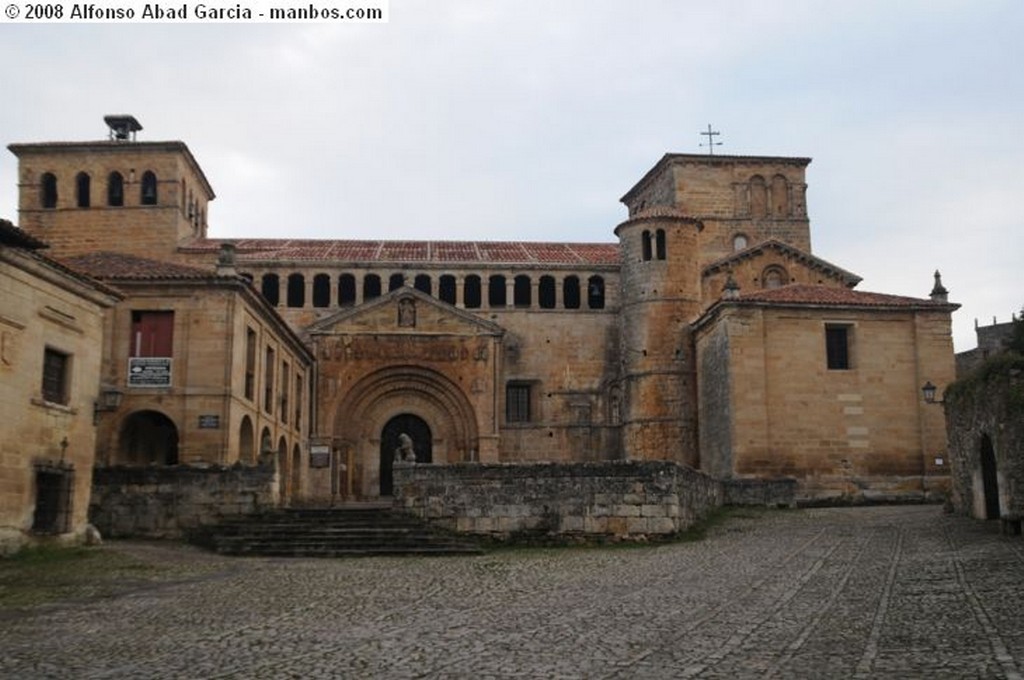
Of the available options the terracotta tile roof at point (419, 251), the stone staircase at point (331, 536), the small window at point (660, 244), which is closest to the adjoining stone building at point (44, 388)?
the stone staircase at point (331, 536)

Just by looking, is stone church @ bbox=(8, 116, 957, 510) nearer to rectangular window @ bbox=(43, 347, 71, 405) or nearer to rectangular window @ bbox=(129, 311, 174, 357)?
rectangular window @ bbox=(129, 311, 174, 357)

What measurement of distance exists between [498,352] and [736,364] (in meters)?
9.89

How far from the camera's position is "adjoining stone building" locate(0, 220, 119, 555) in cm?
1786

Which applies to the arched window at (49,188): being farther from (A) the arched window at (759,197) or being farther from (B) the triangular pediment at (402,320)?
(A) the arched window at (759,197)

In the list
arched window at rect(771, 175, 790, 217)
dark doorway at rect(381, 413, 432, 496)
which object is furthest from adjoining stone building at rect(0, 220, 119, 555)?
arched window at rect(771, 175, 790, 217)

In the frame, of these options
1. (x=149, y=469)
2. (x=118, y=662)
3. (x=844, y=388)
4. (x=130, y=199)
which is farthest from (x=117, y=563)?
(x=130, y=199)

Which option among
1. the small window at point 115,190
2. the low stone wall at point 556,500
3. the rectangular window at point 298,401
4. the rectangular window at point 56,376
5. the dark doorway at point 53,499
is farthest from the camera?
the small window at point 115,190

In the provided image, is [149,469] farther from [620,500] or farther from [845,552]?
[845,552]

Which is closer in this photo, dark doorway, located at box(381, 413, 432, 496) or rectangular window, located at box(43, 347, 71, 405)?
rectangular window, located at box(43, 347, 71, 405)

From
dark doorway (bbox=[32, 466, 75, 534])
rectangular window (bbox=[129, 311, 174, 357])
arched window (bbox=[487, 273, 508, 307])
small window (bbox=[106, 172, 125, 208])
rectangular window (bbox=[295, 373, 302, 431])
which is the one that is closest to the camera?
dark doorway (bbox=[32, 466, 75, 534])

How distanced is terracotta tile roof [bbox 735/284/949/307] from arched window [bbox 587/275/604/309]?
953 cm

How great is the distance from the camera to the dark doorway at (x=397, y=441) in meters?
39.9

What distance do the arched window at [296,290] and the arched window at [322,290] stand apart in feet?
1.58

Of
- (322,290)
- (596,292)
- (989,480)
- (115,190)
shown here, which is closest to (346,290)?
(322,290)
